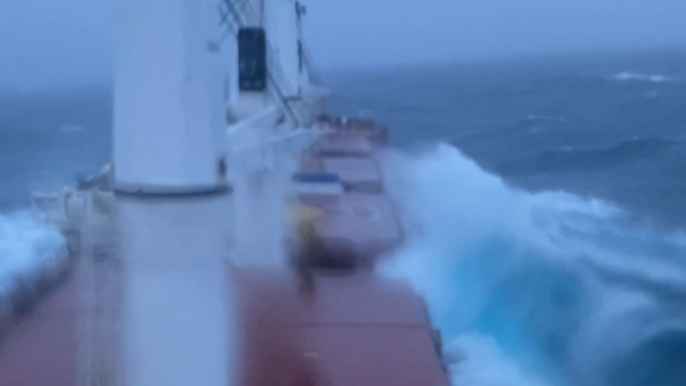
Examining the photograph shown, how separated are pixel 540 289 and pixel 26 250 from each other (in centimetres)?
913

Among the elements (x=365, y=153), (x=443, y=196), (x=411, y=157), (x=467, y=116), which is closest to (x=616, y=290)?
(x=443, y=196)

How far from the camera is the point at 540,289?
15.0 meters

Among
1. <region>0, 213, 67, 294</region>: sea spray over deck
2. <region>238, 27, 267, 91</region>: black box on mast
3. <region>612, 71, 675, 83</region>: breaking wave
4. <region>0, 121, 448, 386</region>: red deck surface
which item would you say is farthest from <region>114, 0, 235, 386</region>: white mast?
<region>612, 71, 675, 83</region>: breaking wave

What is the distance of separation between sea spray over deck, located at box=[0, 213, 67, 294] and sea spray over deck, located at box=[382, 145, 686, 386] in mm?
5155

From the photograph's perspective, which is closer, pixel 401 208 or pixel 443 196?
pixel 401 208

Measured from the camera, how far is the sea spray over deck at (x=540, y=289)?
39.4ft

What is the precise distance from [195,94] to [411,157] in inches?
925

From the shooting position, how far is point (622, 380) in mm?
11805

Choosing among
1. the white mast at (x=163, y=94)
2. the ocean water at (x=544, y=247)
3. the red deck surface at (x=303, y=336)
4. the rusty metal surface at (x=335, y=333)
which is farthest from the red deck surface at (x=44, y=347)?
the ocean water at (x=544, y=247)

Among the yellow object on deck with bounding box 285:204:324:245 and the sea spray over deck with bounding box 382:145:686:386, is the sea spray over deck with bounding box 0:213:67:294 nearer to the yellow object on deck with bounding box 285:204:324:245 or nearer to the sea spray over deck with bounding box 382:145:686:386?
the yellow object on deck with bounding box 285:204:324:245

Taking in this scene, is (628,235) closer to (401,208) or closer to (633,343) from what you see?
(401,208)

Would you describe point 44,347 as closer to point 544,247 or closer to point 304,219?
point 304,219

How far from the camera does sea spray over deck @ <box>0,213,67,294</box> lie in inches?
520

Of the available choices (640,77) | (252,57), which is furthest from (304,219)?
(640,77)
